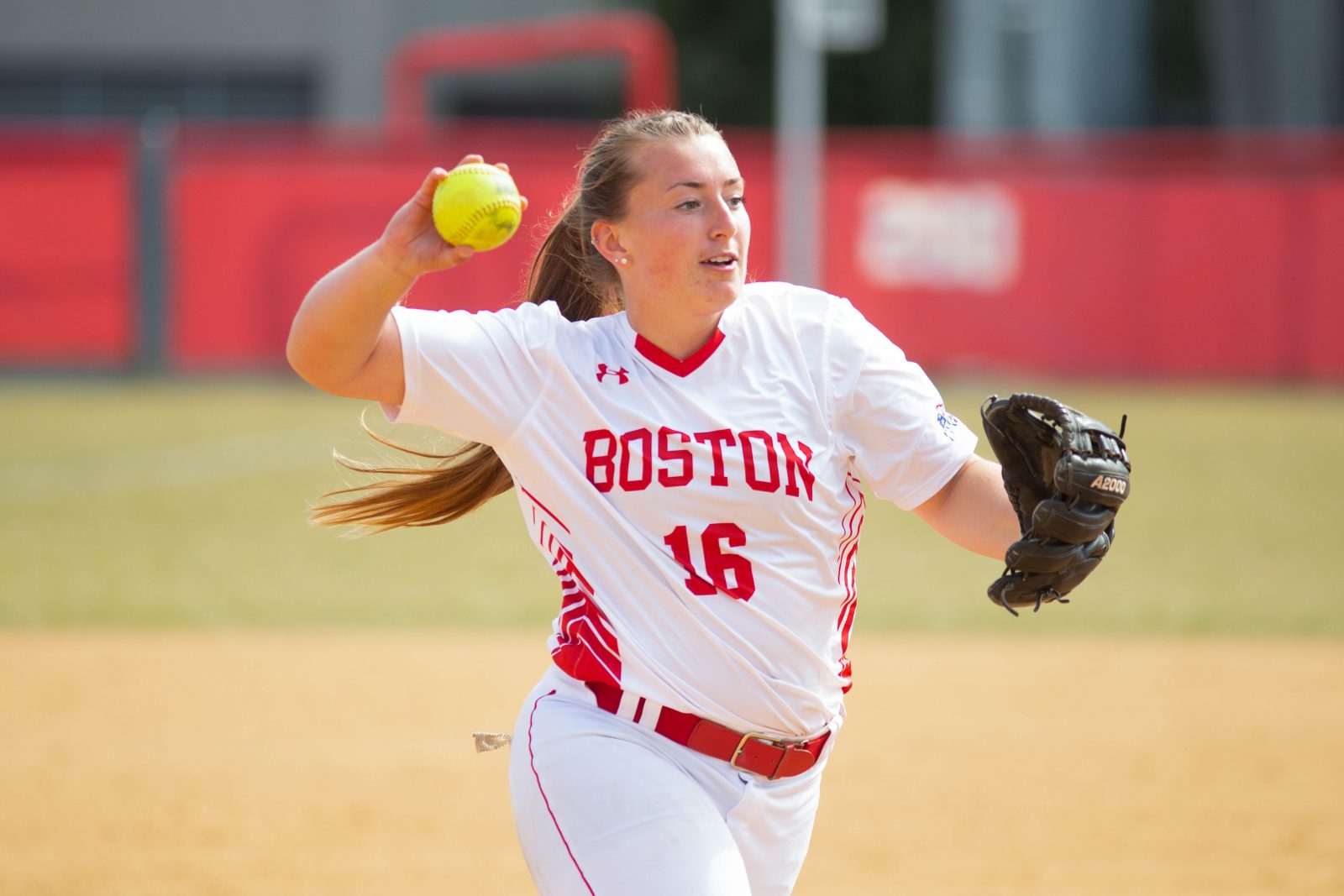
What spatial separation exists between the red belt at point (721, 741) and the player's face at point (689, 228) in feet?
2.33

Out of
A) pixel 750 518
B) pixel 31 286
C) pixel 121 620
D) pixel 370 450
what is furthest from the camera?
pixel 31 286

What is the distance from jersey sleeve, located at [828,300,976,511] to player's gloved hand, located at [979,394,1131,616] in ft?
0.34

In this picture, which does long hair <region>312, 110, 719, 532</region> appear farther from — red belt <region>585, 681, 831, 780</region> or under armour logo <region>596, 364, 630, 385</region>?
red belt <region>585, 681, 831, 780</region>

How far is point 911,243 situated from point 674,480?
54.4 feet

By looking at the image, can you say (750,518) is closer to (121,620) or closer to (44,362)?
(121,620)

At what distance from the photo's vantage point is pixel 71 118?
2764 cm

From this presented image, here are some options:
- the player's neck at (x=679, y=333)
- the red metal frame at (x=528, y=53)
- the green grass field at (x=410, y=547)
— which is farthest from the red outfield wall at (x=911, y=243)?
the player's neck at (x=679, y=333)

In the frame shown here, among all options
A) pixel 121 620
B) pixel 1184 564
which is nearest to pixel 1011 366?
pixel 1184 564

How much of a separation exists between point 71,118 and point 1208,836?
87.0 ft

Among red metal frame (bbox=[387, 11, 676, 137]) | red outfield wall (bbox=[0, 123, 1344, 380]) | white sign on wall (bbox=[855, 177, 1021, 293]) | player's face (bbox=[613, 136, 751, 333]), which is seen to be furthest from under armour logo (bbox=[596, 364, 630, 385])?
red metal frame (bbox=[387, 11, 676, 137])

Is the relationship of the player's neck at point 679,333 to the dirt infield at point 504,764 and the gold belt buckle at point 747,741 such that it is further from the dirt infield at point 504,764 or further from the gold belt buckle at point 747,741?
the dirt infield at point 504,764

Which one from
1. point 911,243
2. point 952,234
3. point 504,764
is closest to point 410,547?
point 504,764

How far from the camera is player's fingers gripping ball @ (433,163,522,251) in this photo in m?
2.77

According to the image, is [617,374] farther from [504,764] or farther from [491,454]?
[504,764]
